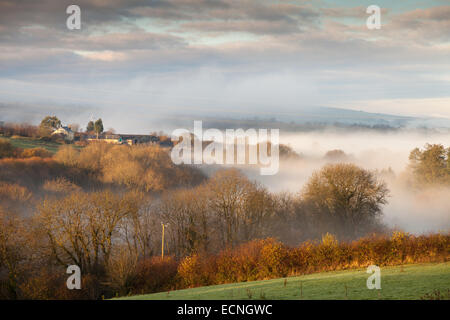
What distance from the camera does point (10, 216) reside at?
47.4m

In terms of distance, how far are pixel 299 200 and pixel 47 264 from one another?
4031cm

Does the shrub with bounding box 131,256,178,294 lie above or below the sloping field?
below

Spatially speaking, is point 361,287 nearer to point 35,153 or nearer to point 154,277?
point 154,277

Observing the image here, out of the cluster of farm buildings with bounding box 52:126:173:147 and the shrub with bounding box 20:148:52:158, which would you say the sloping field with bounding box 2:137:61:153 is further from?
the cluster of farm buildings with bounding box 52:126:173:147

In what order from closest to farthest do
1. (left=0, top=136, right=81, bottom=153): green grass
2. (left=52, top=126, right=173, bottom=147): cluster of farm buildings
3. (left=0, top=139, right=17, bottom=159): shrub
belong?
(left=0, top=139, right=17, bottom=159): shrub < (left=0, top=136, right=81, bottom=153): green grass < (left=52, top=126, right=173, bottom=147): cluster of farm buildings

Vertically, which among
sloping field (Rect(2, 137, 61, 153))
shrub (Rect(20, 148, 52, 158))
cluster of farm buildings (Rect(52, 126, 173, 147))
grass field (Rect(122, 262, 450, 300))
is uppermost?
cluster of farm buildings (Rect(52, 126, 173, 147))

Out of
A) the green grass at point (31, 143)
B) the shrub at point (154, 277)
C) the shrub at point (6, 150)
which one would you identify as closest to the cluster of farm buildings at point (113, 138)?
the green grass at point (31, 143)

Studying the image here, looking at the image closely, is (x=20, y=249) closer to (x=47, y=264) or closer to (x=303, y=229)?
(x=47, y=264)

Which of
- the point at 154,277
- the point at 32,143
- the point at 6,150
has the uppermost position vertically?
the point at 32,143

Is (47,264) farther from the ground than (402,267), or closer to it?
closer to it

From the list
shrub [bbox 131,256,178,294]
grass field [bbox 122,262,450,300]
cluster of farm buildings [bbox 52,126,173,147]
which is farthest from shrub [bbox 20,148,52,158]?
grass field [bbox 122,262,450,300]

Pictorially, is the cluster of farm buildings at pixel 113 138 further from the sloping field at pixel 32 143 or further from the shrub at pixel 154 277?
the shrub at pixel 154 277

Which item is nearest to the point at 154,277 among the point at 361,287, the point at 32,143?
the point at 361,287
